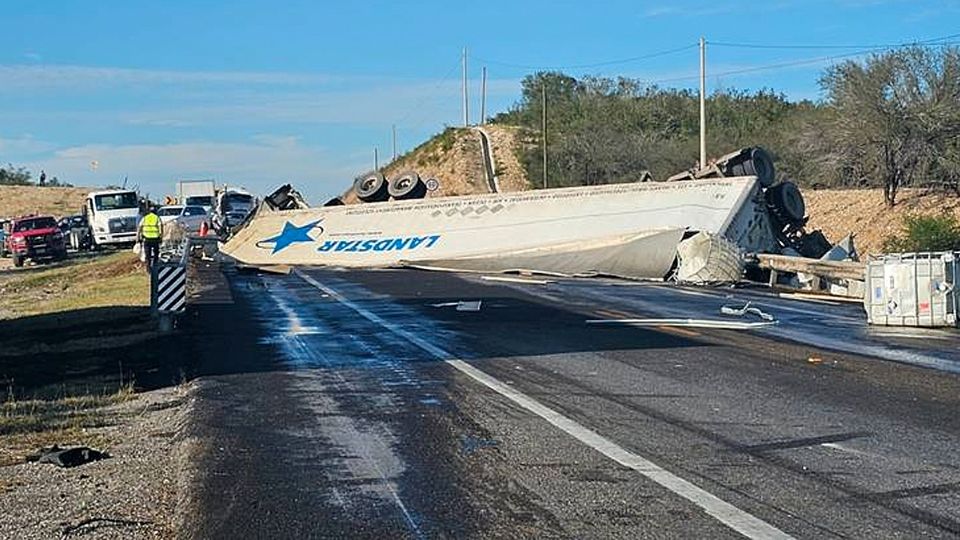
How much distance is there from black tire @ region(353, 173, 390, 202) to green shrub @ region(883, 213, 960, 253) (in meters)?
16.8

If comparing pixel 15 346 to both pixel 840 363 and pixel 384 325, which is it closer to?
pixel 384 325

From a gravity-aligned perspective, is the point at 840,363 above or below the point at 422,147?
below

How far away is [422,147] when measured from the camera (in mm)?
100250

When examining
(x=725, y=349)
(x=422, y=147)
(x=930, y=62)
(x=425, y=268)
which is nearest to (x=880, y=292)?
(x=725, y=349)

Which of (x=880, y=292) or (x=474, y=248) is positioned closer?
(x=880, y=292)

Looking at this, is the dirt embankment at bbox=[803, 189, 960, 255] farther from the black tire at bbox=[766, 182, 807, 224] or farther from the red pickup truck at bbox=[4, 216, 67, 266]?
the red pickup truck at bbox=[4, 216, 67, 266]

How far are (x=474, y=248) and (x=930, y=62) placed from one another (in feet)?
71.9

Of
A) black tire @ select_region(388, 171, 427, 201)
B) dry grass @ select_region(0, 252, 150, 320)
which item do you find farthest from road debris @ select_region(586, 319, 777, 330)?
black tire @ select_region(388, 171, 427, 201)

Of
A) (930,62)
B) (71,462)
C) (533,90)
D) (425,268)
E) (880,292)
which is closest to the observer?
(71,462)

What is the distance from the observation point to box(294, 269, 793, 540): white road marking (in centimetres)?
666

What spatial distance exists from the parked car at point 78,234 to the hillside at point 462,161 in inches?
1083

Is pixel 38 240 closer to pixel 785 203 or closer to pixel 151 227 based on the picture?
pixel 151 227

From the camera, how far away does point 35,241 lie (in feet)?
180

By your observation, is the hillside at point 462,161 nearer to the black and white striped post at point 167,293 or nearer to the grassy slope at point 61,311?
the grassy slope at point 61,311
